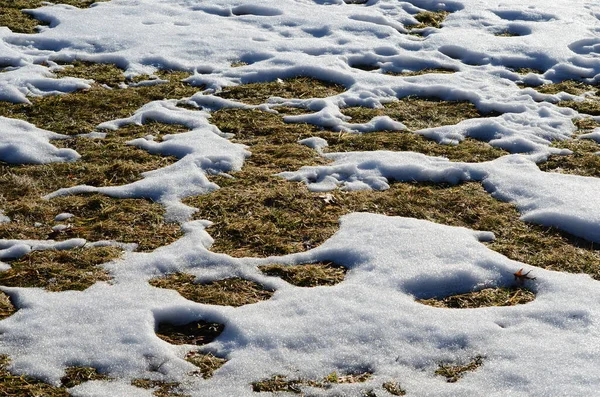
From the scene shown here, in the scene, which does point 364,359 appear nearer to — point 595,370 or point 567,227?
point 595,370

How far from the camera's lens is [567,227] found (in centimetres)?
402

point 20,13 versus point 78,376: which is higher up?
point 20,13

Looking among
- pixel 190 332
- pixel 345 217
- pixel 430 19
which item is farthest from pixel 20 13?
pixel 190 332

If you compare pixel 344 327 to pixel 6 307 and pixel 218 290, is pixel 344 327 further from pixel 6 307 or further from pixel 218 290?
pixel 6 307

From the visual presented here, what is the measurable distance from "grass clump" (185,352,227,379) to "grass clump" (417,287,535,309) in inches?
41.5

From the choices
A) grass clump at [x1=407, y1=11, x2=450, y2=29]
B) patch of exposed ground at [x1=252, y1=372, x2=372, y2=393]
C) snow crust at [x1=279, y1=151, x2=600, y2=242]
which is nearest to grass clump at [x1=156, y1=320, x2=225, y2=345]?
patch of exposed ground at [x1=252, y1=372, x2=372, y2=393]

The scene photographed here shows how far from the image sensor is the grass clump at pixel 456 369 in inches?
113

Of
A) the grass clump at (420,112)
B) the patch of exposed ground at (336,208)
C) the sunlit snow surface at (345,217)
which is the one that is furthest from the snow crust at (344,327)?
the grass clump at (420,112)

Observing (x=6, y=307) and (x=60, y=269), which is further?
(x=60, y=269)

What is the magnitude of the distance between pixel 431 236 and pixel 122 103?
10.00 feet

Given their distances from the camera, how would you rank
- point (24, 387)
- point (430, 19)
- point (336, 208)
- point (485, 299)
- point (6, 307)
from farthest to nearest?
point (430, 19)
point (336, 208)
point (485, 299)
point (6, 307)
point (24, 387)

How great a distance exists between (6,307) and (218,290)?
3.25ft

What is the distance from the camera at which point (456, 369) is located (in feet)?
9.53

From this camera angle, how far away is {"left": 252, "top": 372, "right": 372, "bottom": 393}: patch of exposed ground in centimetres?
279
